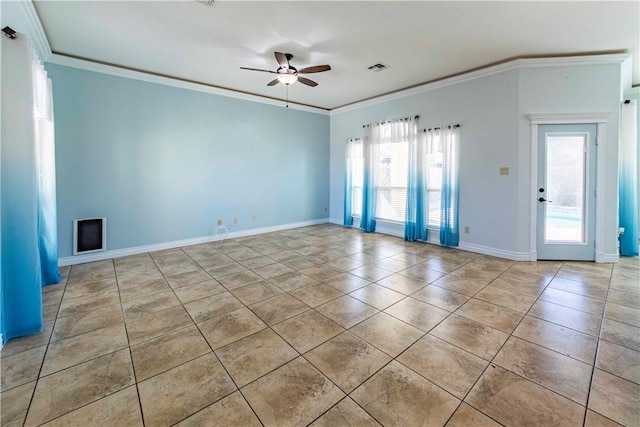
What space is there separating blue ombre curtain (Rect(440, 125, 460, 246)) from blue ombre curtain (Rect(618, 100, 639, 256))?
2404 millimetres

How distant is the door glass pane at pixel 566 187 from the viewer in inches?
162

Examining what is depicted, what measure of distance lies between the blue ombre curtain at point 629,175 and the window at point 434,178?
104 inches

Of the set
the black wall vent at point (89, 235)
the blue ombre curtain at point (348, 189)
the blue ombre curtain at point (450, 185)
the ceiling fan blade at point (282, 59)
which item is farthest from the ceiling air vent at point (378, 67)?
the black wall vent at point (89, 235)

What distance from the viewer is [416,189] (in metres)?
5.39

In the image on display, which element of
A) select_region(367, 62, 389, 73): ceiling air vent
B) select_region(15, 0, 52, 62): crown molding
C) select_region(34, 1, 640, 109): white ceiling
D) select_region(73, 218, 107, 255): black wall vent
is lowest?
select_region(73, 218, 107, 255): black wall vent

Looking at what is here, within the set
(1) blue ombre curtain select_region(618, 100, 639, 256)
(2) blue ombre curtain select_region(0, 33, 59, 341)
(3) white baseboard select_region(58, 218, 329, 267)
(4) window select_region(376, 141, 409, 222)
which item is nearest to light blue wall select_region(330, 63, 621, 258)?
(1) blue ombre curtain select_region(618, 100, 639, 256)

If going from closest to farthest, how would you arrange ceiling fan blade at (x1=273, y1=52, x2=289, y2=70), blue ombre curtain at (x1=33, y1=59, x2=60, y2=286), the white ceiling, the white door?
the white ceiling, blue ombre curtain at (x1=33, y1=59, x2=60, y2=286), ceiling fan blade at (x1=273, y1=52, x2=289, y2=70), the white door

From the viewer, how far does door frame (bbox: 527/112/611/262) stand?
3986mm

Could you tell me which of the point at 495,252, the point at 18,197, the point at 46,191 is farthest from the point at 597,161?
the point at 46,191

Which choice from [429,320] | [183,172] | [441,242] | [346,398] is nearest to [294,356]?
[346,398]

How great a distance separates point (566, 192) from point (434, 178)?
192 cm

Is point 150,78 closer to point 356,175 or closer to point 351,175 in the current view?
point 351,175

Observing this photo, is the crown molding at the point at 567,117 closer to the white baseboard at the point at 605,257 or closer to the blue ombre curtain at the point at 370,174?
the white baseboard at the point at 605,257

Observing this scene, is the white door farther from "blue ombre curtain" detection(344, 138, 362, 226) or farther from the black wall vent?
the black wall vent
